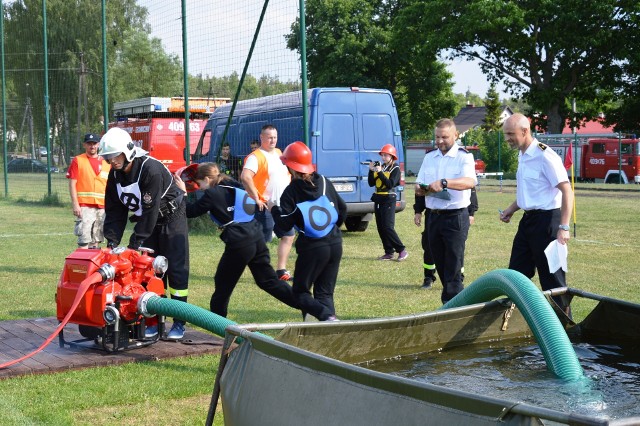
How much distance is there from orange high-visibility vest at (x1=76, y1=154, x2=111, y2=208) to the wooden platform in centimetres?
392

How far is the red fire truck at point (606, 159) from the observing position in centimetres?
4112

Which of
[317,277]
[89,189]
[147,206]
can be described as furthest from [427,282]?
[147,206]

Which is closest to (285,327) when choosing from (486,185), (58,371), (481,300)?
(481,300)

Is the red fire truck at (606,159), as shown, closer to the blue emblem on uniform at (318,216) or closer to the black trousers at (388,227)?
the black trousers at (388,227)

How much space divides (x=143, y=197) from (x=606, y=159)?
39043 millimetres

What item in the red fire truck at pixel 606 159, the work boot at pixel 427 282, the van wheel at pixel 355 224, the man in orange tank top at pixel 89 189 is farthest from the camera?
the red fire truck at pixel 606 159

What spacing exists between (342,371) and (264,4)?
39.7 feet

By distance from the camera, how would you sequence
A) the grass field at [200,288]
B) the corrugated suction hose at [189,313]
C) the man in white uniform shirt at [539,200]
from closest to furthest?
the corrugated suction hose at [189,313] → the grass field at [200,288] → the man in white uniform shirt at [539,200]

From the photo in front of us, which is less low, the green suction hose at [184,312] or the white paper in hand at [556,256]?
the white paper in hand at [556,256]

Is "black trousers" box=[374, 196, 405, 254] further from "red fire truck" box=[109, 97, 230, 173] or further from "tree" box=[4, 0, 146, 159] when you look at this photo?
"tree" box=[4, 0, 146, 159]

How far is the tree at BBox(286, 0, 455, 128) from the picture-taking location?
6144cm

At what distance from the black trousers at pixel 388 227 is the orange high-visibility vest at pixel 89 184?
178 inches

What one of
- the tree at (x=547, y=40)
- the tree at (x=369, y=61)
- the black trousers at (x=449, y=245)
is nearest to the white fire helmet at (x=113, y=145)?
the black trousers at (x=449, y=245)

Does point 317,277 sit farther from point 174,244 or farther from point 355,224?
point 355,224
